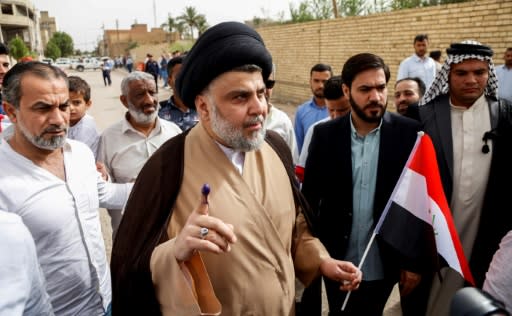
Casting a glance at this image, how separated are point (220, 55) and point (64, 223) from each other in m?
1.11

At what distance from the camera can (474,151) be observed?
95.4 inches

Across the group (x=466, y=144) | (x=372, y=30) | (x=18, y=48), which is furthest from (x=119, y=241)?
(x=18, y=48)

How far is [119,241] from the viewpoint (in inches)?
61.7

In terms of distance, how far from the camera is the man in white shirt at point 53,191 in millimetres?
1738

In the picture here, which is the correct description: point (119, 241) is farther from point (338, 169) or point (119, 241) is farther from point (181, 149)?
point (338, 169)

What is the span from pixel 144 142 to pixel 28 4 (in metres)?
69.4

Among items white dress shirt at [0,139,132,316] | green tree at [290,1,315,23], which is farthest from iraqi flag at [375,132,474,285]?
green tree at [290,1,315,23]

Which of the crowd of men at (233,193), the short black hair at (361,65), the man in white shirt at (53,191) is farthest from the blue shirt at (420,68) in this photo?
the man in white shirt at (53,191)

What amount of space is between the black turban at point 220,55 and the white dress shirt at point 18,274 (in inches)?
34.0

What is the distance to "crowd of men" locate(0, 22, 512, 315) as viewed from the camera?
1367 mm

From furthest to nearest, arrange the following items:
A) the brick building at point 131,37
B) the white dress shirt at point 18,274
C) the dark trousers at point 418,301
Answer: the brick building at point 131,37
the dark trousers at point 418,301
the white dress shirt at point 18,274

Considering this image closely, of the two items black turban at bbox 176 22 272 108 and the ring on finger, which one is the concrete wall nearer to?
black turban at bbox 176 22 272 108

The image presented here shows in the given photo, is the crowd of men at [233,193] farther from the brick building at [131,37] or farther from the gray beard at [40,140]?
the brick building at [131,37]

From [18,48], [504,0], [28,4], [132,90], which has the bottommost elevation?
[132,90]
